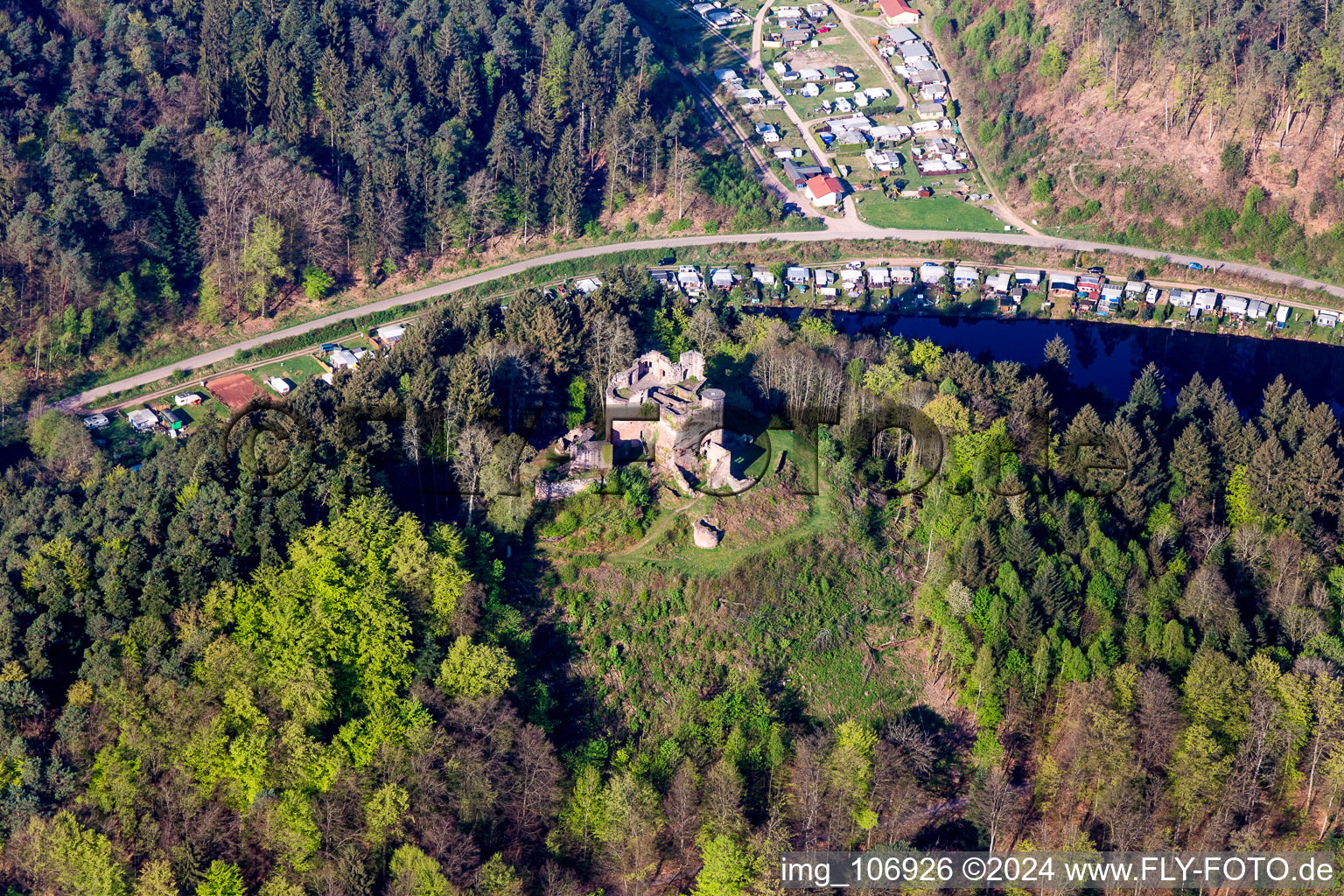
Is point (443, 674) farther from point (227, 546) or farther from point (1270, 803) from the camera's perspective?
point (1270, 803)

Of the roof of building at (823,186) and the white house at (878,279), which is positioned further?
the roof of building at (823,186)

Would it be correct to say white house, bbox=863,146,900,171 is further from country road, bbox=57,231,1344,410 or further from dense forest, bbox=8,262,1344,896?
dense forest, bbox=8,262,1344,896

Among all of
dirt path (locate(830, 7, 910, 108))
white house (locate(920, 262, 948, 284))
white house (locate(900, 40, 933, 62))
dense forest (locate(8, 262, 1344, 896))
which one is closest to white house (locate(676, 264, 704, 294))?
white house (locate(920, 262, 948, 284))

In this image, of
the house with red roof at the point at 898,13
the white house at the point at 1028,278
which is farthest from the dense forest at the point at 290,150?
the house with red roof at the point at 898,13

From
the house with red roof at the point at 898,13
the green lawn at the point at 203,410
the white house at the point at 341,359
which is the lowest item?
the green lawn at the point at 203,410

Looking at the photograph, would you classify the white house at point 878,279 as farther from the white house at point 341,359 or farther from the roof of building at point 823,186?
the white house at point 341,359

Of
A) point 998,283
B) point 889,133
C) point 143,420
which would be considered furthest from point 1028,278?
point 143,420

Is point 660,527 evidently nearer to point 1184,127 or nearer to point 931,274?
point 931,274
